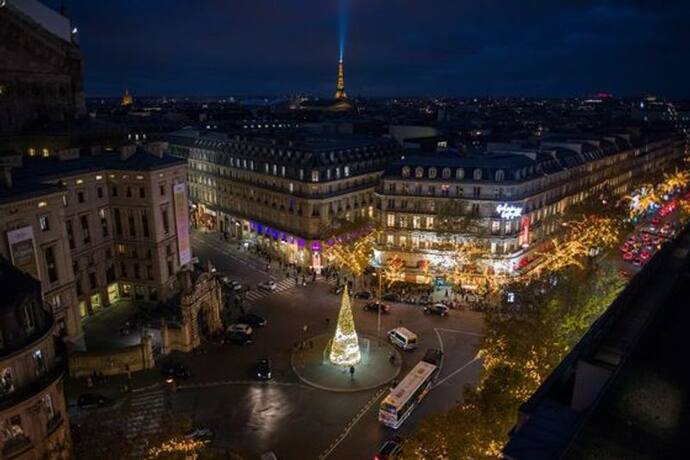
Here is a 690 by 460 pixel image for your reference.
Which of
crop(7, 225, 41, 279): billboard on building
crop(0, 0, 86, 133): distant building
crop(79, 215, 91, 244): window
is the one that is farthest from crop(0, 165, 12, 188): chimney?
crop(0, 0, 86, 133): distant building

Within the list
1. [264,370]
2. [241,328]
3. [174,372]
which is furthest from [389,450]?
[241,328]

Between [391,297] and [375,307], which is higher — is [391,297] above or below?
below

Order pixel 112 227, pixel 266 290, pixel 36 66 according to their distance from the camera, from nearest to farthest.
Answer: pixel 112 227 → pixel 266 290 → pixel 36 66

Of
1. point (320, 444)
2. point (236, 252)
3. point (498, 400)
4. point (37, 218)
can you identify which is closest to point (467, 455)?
point (498, 400)

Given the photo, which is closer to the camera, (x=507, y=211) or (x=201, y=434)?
(x=201, y=434)

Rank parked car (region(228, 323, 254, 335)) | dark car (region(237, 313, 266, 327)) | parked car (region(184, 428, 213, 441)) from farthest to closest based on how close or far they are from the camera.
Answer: dark car (region(237, 313, 266, 327))
parked car (region(228, 323, 254, 335))
parked car (region(184, 428, 213, 441))

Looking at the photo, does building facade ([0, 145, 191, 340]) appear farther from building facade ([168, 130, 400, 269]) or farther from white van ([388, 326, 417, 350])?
white van ([388, 326, 417, 350])

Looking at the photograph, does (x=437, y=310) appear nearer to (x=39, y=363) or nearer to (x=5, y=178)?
(x=39, y=363)

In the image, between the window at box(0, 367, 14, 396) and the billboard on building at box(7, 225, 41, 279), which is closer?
the window at box(0, 367, 14, 396)
